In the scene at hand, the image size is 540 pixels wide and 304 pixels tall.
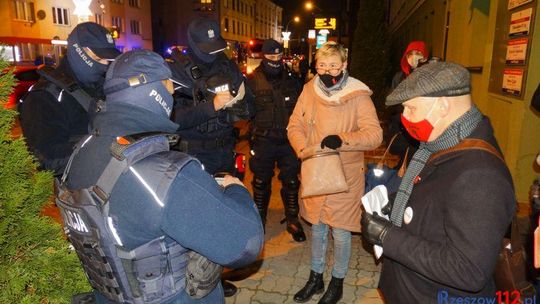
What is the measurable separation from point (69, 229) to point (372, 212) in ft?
4.85

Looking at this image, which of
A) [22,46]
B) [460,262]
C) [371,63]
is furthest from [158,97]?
[22,46]

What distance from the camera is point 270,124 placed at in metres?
4.87

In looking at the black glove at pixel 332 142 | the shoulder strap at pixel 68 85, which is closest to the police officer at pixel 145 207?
the shoulder strap at pixel 68 85

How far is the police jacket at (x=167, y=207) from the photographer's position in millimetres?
1477

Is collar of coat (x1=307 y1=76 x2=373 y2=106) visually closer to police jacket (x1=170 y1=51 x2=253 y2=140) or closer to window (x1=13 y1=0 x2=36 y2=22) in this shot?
police jacket (x1=170 y1=51 x2=253 y2=140)

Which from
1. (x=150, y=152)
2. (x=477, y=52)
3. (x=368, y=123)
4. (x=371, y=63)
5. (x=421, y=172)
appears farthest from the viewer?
(x=371, y=63)

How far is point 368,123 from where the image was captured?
3387 millimetres

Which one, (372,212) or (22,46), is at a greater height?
(22,46)

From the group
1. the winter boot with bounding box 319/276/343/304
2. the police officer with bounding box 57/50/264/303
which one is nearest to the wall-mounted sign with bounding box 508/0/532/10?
the winter boot with bounding box 319/276/343/304

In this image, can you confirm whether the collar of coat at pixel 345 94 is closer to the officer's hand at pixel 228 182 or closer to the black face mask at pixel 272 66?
the black face mask at pixel 272 66

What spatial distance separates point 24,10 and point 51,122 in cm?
2795

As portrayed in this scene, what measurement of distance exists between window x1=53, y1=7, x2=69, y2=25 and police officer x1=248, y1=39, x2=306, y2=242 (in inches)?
1118

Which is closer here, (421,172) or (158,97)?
(158,97)

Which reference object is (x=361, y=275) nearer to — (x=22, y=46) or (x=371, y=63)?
(x=371, y=63)
